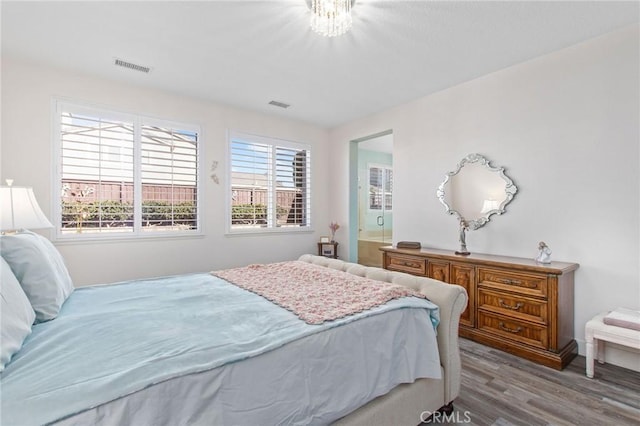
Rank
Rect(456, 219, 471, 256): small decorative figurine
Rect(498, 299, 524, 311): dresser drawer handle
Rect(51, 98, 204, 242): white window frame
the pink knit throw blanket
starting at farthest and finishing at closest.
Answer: Rect(456, 219, 471, 256): small decorative figurine < Rect(51, 98, 204, 242): white window frame < Rect(498, 299, 524, 311): dresser drawer handle < the pink knit throw blanket

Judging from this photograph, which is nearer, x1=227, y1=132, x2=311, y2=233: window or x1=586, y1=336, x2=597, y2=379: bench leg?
x1=586, y1=336, x2=597, y2=379: bench leg

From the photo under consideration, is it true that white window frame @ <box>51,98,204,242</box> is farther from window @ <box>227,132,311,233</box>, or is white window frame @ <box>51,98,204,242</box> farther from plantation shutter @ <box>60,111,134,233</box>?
window @ <box>227,132,311,233</box>

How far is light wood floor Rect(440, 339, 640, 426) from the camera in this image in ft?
6.14

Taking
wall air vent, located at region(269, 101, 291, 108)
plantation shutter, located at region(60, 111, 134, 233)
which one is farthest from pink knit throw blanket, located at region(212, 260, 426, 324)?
wall air vent, located at region(269, 101, 291, 108)

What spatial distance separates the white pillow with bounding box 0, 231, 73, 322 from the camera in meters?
1.41

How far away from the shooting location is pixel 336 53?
9.34 feet

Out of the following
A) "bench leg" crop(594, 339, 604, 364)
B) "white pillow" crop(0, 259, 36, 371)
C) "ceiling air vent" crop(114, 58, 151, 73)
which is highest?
"ceiling air vent" crop(114, 58, 151, 73)

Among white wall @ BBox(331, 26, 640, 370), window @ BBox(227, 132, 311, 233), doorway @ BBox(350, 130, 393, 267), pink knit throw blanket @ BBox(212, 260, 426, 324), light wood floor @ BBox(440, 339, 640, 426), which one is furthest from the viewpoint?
doorway @ BBox(350, 130, 393, 267)

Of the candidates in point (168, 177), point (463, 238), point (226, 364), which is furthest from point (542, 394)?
point (168, 177)

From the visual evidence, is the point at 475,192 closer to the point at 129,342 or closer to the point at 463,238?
the point at 463,238

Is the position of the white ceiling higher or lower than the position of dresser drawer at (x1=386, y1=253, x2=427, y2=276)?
higher

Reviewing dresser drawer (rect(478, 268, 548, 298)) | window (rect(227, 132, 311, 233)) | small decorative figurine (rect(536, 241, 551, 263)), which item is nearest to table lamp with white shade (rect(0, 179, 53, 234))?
window (rect(227, 132, 311, 233))

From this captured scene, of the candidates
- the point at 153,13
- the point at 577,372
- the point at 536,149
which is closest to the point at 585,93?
the point at 536,149

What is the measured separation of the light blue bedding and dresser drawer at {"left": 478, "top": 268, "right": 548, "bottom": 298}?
1.43 meters
